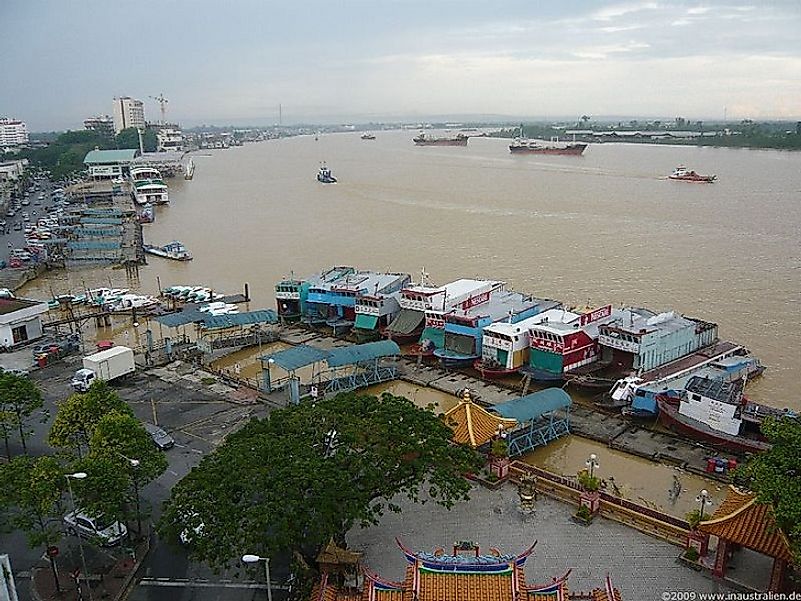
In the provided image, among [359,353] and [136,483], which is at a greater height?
[136,483]

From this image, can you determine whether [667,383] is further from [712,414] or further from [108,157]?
[108,157]

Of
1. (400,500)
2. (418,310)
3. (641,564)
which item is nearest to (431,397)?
(418,310)

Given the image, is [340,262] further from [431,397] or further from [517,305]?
[431,397]

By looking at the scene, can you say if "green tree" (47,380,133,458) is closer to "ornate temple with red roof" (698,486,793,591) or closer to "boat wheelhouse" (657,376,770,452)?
"ornate temple with red roof" (698,486,793,591)

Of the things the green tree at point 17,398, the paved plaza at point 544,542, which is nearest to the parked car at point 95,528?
the green tree at point 17,398

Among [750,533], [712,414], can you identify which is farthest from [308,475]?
[712,414]

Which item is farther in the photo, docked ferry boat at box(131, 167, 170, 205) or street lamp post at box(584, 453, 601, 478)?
docked ferry boat at box(131, 167, 170, 205)

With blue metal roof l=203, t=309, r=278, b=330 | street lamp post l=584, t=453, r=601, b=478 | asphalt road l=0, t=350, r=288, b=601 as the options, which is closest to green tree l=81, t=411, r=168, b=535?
asphalt road l=0, t=350, r=288, b=601
